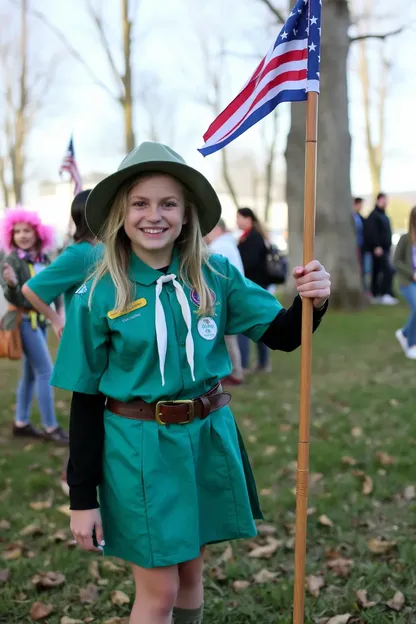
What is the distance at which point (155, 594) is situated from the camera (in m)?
2.35

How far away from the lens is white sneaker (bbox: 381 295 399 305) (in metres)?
14.3

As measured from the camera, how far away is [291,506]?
4.45 meters

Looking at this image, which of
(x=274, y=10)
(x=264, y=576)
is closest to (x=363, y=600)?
(x=264, y=576)

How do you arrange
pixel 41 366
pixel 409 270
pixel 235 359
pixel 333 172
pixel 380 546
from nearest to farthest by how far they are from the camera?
1. pixel 380 546
2. pixel 41 366
3. pixel 235 359
4. pixel 409 270
5. pixel 333 172

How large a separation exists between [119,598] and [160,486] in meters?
1.43

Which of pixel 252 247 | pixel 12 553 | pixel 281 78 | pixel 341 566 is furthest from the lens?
pixel 252 247

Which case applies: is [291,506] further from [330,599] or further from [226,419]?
[226,419]

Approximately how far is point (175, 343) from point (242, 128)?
88 cm

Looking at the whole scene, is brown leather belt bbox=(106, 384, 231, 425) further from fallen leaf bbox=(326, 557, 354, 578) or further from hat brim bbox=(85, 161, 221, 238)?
fallen leaf bbox=(326, 557, 354, 578)

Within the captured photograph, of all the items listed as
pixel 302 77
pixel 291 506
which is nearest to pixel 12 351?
pixel 291 506

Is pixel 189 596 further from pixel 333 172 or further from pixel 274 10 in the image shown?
pixel 274 10

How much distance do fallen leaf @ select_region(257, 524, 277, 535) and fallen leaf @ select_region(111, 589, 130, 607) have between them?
39.9 inches

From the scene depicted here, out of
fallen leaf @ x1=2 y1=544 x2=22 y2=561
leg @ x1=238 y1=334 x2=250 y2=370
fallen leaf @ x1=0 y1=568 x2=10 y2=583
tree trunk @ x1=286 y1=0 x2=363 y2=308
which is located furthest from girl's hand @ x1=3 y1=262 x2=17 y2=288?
tree trunk @ x1=286 y1=0 x2=363 y2=308

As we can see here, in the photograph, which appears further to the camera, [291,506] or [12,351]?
[12,351]
